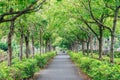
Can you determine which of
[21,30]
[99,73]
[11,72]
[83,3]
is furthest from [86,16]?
[11,72]

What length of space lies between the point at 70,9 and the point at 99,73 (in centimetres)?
1180

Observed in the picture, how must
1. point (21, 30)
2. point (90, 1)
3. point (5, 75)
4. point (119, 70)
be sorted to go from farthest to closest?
point (21, 30) < point (90, 1) < point (119, 70) < point (5, 75)

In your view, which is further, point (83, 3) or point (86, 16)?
point (86, 16)

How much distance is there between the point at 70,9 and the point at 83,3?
13.0 feet

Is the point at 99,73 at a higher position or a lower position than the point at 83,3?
lower

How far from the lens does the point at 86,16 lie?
2575 cm

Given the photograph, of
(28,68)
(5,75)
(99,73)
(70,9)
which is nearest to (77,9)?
(70,9)

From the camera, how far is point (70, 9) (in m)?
27.0

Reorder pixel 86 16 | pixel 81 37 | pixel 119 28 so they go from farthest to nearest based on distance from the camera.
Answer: pixel 81 37, pixel 119 28, pixel 86 16

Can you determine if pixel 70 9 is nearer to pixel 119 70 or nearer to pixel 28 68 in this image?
pixel 28 68

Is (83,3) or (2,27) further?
(2,27)

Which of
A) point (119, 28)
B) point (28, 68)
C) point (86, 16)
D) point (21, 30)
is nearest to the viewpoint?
point (28, 68)

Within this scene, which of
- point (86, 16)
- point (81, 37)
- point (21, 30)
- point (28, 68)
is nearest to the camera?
point (28, 68)

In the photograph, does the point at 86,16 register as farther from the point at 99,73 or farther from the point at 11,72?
the point at 11,72
